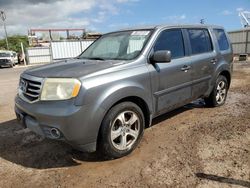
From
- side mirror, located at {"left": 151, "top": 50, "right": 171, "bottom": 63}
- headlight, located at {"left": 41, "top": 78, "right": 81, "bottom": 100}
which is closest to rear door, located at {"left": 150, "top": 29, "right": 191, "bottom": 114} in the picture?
side mirror, located at {"left": 151, "top": 50, "right": 171, "bottom": 63}

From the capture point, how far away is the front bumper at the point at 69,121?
3143 mm

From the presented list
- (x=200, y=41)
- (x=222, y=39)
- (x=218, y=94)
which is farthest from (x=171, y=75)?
(x=222, y=39)

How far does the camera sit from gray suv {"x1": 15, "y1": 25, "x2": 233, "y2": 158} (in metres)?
3.21

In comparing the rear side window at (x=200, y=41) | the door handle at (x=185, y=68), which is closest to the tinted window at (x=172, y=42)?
the door handle at (x=185, y=68)

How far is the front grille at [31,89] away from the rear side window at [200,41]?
2.85 metres

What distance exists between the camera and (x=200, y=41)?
526cm

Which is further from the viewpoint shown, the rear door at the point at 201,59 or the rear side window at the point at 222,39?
the rear side window at the point at 222,39

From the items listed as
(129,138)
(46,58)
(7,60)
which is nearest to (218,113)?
(129,138)

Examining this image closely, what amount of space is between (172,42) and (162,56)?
2.66ft

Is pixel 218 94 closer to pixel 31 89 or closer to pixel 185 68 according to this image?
pixel 185 68

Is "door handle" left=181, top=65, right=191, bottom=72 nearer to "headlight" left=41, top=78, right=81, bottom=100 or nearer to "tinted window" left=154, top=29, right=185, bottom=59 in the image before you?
"tinted window" left=154, top=29, right=185, bottom=59

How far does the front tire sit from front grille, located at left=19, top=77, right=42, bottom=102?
92 centimetres

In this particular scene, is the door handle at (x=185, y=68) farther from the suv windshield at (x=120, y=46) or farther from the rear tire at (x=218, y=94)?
the rear tire at (x=218, y=94)

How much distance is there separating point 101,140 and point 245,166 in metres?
1.81
